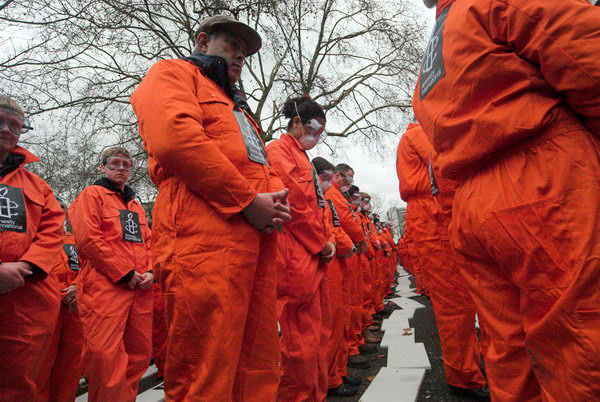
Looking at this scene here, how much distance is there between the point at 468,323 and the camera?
3.01 metres

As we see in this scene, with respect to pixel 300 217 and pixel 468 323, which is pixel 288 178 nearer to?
pixel 300 217

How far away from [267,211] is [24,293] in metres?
1.98

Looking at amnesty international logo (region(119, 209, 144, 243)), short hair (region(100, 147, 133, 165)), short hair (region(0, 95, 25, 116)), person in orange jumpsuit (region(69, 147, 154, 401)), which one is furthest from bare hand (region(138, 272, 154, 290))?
short hair (region(0, 95, 25, 116))

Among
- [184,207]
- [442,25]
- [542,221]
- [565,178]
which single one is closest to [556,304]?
[542,221]

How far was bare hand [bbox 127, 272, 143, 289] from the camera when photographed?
10.8ft

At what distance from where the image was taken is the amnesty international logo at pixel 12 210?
248 cm

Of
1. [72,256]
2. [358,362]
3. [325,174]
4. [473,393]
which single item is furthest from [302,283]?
[72,256]

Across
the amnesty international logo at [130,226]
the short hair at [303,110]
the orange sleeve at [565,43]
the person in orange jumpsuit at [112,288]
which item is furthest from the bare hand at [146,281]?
the orange sleeve at [565,43]

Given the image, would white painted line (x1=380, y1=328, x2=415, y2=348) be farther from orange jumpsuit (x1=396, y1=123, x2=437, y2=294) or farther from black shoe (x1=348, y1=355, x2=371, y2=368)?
orange jumpsuit (x1=396, y1=123, x2=437, y2=294)

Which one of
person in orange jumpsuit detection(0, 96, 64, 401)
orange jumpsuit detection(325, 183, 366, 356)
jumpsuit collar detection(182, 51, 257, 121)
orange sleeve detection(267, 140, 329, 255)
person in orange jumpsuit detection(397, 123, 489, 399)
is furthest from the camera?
orange jumpsuit detection(325, 183, 366, 356)

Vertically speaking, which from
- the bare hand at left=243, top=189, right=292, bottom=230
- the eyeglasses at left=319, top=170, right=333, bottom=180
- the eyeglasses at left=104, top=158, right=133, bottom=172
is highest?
the eyeglasses at left=104, top=158, right=133, bottom=172

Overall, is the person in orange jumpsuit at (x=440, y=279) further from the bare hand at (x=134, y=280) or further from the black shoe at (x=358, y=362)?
the bare hand at (x=134, y=280)

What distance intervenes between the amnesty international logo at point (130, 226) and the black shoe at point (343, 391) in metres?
2.28

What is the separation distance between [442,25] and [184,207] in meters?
1.33
